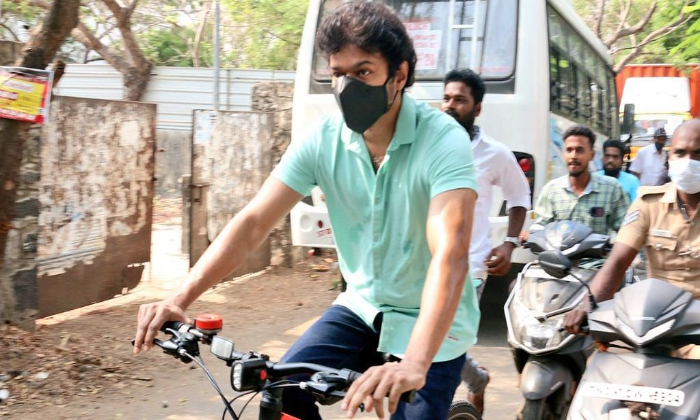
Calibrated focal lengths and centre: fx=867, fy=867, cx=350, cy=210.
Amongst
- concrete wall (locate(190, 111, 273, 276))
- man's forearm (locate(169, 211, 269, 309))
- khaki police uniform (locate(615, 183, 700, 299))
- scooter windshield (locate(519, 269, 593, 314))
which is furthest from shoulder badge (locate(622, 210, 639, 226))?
concrete wall (locate(190, 111, 273, 276))

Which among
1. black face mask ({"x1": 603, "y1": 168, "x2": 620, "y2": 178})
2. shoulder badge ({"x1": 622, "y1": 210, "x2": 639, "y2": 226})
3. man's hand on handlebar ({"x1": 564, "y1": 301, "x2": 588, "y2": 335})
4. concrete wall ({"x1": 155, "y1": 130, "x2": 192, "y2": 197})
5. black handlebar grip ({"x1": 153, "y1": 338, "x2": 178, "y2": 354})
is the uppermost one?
shoulder badge ({"x1": 622, "y1": 210, "x2": 639, "y2": 226})

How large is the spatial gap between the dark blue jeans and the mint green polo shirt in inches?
1.7

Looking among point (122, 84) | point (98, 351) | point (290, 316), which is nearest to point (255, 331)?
point (290, 316)

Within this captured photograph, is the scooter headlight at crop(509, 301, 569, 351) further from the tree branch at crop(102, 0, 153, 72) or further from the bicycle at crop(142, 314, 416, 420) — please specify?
the tree branch at crop(102, 0, 153, 72)

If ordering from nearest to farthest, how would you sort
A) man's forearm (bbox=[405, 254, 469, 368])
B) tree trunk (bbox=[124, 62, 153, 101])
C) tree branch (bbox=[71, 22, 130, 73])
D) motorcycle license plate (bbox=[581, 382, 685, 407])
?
man's forearm (bbox=[405, 254, 469, 368]) < motorcycle license plate (bbox=[581, 382, 685, 407]) < tree branch (bbox=[71, 22, 130, 73]) < tree trunk (bbox=[124, 62, 153, 101])

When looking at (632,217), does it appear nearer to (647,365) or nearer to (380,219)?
(647,365)

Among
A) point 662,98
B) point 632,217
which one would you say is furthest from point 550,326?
point 662,98

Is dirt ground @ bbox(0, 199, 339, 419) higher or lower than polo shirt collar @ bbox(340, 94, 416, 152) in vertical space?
lower

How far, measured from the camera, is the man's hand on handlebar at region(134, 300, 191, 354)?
2172 millimetres

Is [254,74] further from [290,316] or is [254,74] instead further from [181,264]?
[290,316]

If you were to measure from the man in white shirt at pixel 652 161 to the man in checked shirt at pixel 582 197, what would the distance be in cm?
573

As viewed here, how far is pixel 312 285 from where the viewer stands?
9016 mm

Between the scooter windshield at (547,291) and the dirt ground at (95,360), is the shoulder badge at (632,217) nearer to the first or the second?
→ the scooter windshield at (547,291)

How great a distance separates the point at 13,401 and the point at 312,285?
4.42 meters
